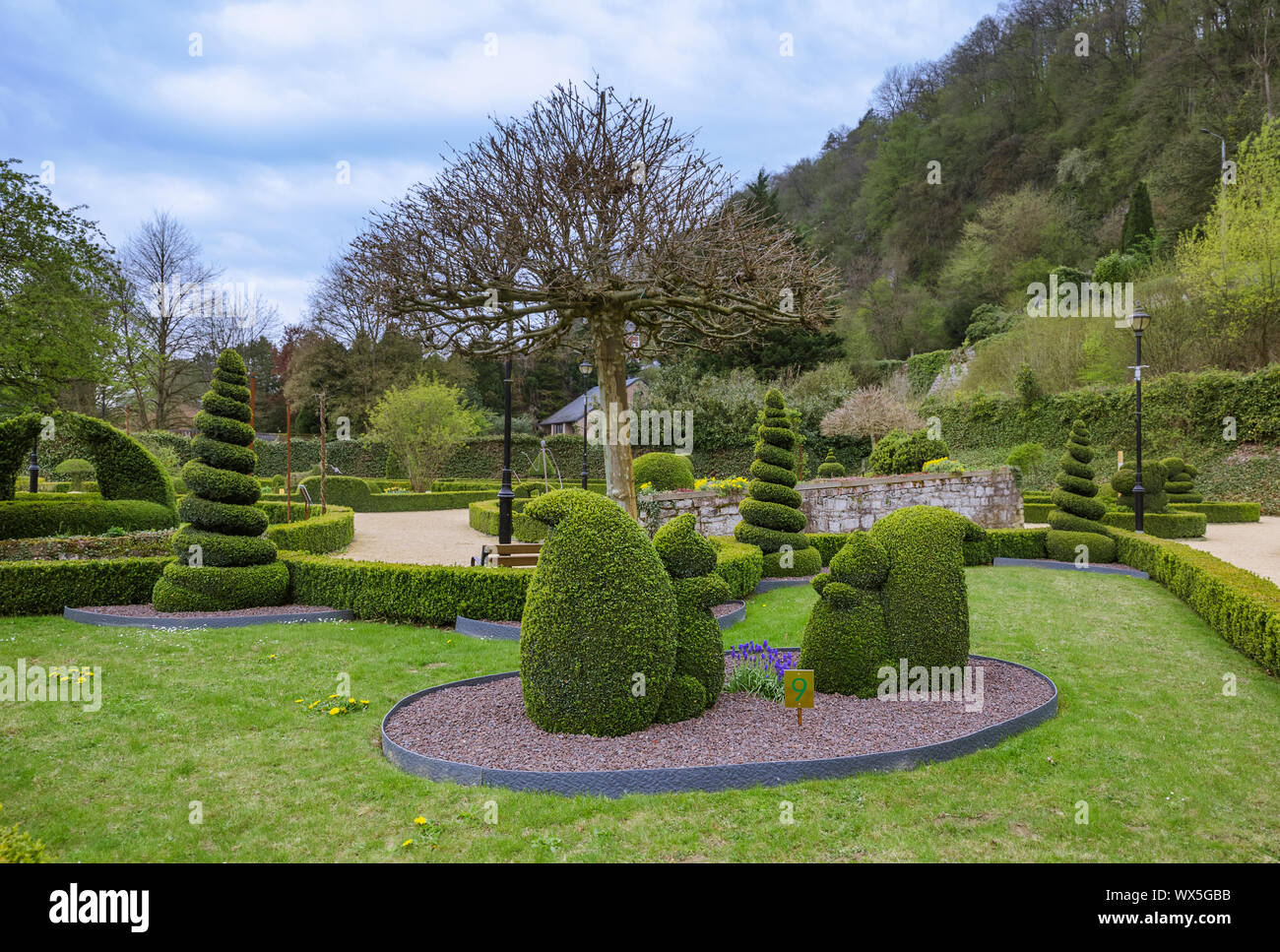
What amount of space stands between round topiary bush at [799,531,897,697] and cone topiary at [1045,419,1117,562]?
8723 mm

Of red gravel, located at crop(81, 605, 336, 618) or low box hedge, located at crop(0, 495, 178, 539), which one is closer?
red gravel, located at crop(81, 605, 336, 618)

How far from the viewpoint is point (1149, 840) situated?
3426 millimetres

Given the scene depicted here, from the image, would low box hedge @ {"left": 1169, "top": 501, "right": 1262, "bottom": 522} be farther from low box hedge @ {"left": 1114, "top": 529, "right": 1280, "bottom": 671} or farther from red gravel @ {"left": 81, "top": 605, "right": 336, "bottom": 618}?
red gravel @ {"left": 81, "top": 605, "right": 336, "bottom": 618}

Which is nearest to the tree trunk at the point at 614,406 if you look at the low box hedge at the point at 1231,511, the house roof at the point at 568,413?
the low box hedge at the point at 1231,511

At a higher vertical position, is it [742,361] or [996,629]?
[742,361]

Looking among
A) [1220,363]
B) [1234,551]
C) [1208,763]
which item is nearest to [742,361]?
[1220,363]

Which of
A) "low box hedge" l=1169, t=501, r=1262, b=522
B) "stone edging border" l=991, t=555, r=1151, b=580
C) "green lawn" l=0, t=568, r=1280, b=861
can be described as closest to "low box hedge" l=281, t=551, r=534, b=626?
"green lawn" l=0, t=568, r=1280, b=861

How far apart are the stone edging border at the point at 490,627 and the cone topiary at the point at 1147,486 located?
12033 mm

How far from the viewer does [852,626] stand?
5344 millimetres

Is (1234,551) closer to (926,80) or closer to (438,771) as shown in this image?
(438,771)

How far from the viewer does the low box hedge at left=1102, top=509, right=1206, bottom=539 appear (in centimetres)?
1536

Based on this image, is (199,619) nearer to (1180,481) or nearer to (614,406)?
(614,406)

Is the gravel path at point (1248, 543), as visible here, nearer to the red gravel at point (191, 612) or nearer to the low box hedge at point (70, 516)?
the red gravel at point (191, 612)

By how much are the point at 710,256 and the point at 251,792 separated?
7.47m
